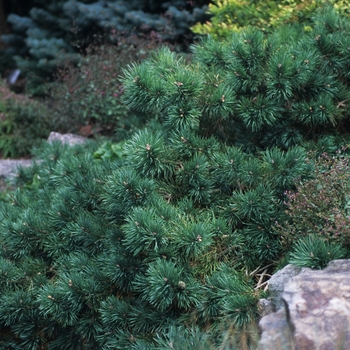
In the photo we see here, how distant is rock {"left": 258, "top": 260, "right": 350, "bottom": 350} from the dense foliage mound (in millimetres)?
309

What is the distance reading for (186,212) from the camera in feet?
12.6

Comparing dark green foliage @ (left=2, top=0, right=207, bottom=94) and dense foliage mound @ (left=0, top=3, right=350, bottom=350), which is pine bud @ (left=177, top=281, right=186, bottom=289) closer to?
dense foliage mound @ (left=0, top=3, right=350, bottom=350)

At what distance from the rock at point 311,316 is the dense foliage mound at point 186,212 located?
1.01ft

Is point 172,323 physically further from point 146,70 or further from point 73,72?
point 73,72

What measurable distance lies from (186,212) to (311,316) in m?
1.31

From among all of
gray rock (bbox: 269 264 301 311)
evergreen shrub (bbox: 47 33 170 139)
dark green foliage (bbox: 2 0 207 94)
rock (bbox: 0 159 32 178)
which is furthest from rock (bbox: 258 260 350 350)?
dark green foliage (bbox: 2 0 207 94)

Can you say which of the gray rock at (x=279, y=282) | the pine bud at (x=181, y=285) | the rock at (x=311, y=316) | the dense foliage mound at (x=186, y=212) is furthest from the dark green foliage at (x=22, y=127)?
the rock at (x=311, y=316)

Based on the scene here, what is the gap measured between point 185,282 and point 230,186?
2.73 feet

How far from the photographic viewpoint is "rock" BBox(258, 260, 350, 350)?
102 inches

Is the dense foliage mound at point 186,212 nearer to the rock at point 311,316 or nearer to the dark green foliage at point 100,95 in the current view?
the rock at point 311,316

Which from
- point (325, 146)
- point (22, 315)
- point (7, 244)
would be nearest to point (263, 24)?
point (325, 146)

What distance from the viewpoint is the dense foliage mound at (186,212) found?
3471 millimetres

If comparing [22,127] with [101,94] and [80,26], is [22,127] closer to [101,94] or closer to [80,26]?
[101,94]

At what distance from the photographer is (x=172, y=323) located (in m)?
3.50
